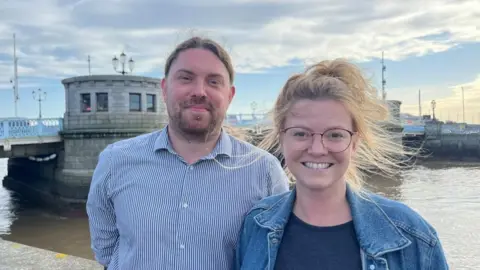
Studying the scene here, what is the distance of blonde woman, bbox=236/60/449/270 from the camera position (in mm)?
1740

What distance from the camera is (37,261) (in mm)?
5109

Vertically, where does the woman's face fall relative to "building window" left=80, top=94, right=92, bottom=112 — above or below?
below

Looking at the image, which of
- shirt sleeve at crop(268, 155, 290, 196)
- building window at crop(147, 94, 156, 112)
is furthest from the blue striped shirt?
building window at crop(147, 94, 156, 112)

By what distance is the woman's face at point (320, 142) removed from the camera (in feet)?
6.02

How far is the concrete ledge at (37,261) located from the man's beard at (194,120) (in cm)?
318

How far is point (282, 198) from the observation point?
6.97ft

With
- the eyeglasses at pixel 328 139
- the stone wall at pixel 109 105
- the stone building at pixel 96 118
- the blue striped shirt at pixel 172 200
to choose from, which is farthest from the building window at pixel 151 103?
the eyeglasses at pixel 328 139

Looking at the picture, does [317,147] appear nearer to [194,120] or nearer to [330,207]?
[330,207]

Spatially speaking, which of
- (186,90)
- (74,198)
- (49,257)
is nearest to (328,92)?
(186,90)

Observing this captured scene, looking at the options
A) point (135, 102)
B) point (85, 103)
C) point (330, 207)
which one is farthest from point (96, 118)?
point (330, 207)

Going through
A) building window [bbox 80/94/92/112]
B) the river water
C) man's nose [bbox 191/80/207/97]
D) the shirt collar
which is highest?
building window [bbox 80/94/92/112]

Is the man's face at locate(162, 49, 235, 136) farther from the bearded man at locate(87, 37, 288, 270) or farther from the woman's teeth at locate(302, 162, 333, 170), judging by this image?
the woman's teeth at locate(302, 162, 333, 170)

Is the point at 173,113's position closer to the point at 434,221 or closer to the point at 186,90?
the point at 186,90

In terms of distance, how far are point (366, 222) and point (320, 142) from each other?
39 centimetres
